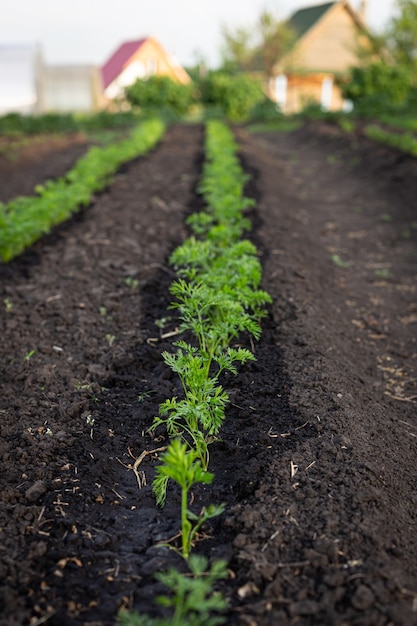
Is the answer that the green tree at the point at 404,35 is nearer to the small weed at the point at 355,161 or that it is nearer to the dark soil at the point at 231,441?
the small weed at the point at 355,161

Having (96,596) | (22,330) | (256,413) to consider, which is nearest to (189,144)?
(22,330)

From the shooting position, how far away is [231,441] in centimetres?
384

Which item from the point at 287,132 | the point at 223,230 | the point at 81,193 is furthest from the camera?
the point at 287,132

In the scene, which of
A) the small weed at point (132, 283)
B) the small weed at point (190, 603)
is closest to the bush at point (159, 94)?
the small weed at point (132, 283)

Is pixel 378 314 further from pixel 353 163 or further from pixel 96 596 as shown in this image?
pixel 353 163

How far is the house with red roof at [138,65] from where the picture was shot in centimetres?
4978

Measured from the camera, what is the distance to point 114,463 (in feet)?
12.3

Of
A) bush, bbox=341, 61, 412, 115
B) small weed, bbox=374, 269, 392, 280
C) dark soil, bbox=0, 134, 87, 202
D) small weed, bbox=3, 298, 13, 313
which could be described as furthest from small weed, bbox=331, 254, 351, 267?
bush, bbox=341, 61, 412, 115

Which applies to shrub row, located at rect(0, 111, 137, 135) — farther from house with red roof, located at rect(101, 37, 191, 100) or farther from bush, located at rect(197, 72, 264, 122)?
house with red roof, located at rect(101, 37, 191, 100)

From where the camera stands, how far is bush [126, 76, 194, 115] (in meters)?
34.4

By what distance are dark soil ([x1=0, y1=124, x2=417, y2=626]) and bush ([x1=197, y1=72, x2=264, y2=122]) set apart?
93.4 ft

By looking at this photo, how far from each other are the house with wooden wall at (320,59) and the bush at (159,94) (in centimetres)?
1273

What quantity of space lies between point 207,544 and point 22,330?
299 cm

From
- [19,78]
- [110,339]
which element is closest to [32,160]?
[110,339]
